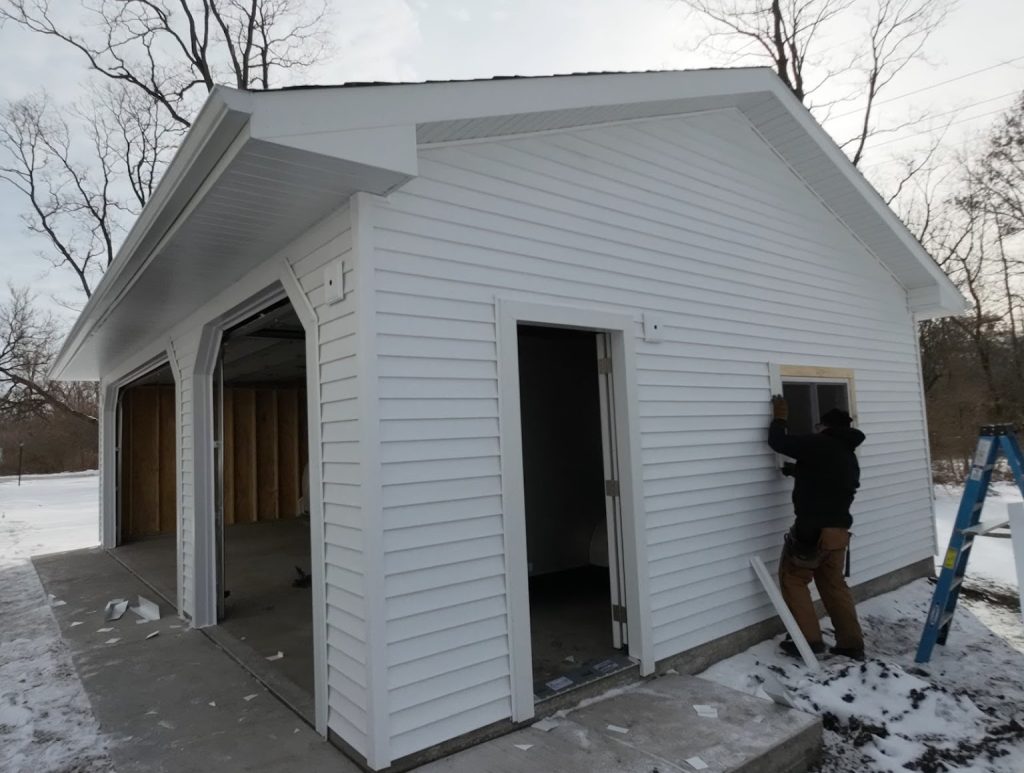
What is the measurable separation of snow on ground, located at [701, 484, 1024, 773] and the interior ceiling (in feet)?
13.6

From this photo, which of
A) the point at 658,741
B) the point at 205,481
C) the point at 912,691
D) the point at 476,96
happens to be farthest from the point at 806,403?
the point at 205,481

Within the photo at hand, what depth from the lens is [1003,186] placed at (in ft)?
47.9

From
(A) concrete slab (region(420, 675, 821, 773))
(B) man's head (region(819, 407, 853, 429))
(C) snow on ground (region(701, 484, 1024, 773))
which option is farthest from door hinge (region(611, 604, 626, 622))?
(B) man's head (region(819, 407, 853, 429))

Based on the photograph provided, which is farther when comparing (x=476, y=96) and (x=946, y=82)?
(x=946, y=82)

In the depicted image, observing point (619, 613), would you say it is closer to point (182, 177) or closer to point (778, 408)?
point (778, 408)

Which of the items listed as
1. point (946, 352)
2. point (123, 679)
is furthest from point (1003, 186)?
point (123, 679)

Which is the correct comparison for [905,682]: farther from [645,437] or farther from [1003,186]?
[1003,186]

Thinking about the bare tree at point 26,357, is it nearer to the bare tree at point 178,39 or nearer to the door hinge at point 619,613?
the bare tree at point 178,39

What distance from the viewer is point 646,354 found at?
4.09 metres

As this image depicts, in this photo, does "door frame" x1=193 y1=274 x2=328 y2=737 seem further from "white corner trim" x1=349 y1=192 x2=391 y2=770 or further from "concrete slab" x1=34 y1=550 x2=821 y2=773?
"white corner trim" x1=349 y1=192 x2=391 y2=770

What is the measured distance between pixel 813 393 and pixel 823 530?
69.7 inches

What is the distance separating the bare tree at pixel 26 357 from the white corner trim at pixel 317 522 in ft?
60.9

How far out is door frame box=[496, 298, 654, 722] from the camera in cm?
314

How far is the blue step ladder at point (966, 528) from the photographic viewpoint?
4371mm
